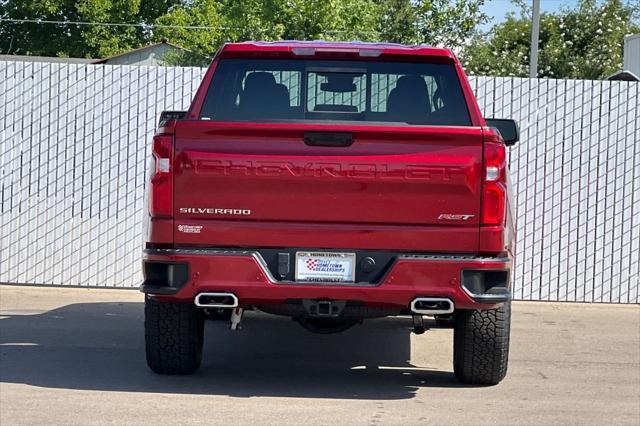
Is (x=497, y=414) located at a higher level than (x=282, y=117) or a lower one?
lower

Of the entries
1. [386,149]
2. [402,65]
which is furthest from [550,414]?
[402,65]

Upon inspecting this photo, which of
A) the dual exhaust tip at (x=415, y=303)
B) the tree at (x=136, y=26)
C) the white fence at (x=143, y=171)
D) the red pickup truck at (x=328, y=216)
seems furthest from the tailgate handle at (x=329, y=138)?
the tree at (x=136, y=26)

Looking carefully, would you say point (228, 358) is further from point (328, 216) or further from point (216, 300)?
point (328, 216)

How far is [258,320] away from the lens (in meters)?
11.3

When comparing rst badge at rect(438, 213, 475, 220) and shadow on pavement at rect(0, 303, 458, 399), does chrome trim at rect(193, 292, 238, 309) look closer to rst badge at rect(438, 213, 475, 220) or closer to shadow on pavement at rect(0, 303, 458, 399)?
shadow on pavement at rect(0, 303, 458, 399)

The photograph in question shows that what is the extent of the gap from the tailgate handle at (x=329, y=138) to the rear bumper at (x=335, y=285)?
73 cm

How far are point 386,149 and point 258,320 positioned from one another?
13.9 ft

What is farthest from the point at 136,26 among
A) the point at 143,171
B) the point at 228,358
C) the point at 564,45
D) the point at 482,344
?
the point at 482,344

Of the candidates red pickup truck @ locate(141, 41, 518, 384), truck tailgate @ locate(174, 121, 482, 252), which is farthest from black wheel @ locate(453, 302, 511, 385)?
truck tailgate @ locate(174, 121, 482, 252)

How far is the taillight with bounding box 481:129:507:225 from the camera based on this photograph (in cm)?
736

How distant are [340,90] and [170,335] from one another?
189 centimetres

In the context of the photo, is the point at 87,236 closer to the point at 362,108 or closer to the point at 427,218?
the point at 362,108

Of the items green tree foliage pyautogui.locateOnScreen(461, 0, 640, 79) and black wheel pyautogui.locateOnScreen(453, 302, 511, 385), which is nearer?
black wheel pyautogui.locateOnScreen(453, 302, 511, 385)

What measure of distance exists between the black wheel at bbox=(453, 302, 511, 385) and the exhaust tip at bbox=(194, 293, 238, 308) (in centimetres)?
151
